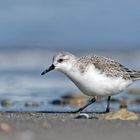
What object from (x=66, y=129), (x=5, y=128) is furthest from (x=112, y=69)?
(x=5, y=128)

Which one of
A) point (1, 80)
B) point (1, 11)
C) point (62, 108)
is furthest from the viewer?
point (1, 11)

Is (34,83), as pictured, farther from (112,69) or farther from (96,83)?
(96,83)

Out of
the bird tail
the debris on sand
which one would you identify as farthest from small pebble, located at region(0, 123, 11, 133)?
the bird tail

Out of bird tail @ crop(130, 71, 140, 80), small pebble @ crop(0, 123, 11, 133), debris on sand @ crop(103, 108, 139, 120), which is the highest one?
bird tail @ crop(130, 71, 140, 80)

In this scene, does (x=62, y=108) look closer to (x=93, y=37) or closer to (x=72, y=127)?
(x=72, y=127)

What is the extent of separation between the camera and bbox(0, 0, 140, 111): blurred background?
517 inches

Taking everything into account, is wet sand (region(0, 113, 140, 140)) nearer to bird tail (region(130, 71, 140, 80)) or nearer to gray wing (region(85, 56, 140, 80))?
gray wing (region(85, 56, 140, 80))

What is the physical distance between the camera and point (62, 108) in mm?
11578

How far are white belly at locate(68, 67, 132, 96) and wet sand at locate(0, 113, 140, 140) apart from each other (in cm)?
82

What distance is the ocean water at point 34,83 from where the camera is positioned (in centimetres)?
1188

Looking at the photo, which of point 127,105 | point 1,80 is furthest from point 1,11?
point 127,105

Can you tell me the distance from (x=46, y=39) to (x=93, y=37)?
1382 mm

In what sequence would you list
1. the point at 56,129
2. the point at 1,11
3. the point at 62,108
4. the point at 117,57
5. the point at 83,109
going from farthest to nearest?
the point at 1,11 < the point at 117,57 < the point at 62,108 < the point at 83,109 < the point at 56,129

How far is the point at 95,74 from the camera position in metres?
10.3
